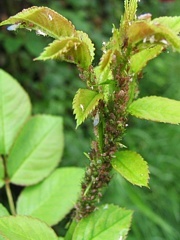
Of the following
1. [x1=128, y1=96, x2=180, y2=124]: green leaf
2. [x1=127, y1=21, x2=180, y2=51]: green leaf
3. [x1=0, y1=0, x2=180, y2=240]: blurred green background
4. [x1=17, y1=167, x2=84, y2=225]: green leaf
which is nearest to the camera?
[x1=127, y1=21, x2=180, y2=51]: green leaf

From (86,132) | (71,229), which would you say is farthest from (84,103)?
(86,132)

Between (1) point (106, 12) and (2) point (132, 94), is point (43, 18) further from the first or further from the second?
(1) point (106, 12)

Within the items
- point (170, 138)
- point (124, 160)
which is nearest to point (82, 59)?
point (124, 160)

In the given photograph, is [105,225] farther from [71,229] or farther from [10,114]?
[10,114]

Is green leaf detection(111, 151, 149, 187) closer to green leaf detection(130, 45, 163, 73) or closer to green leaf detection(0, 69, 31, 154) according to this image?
green leaf detection(130, 45, 163, 73)

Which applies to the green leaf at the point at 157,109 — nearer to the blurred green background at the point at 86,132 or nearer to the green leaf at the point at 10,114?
the green leaf at the point at 10,114

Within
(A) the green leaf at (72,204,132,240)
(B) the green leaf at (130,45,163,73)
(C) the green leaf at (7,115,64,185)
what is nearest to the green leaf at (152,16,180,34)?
(B) the green leaf at (130,45,163,73)
